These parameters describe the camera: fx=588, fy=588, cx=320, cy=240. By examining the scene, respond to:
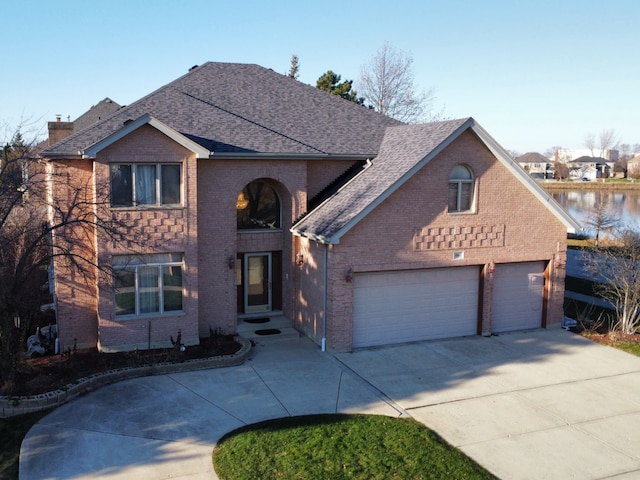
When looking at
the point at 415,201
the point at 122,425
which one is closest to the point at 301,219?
the point at 415,201

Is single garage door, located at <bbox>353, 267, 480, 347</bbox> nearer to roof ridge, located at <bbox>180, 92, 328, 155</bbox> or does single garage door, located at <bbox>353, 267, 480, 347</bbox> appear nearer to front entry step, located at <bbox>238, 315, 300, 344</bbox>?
front entry step, located at <bbox>238, 315, 300, 344</bbox>

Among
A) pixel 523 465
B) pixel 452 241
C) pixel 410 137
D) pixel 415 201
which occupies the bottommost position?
pixel 523 465

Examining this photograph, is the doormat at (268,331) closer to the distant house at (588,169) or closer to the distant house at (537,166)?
the distant house at (588,169)

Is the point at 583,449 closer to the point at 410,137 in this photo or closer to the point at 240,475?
the point at 240,475

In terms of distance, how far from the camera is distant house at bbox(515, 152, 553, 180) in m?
135

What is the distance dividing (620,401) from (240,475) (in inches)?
353

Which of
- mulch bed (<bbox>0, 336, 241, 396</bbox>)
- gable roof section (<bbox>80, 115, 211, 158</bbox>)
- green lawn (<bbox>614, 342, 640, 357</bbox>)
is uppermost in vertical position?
gable roof section (<bbox>80, 115, 211, 158</bbox>)

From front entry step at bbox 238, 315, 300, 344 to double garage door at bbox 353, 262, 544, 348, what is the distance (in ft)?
7.86

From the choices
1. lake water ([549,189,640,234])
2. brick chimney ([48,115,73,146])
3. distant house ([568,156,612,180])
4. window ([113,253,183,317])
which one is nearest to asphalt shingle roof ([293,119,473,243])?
window ([113,253,183,317])

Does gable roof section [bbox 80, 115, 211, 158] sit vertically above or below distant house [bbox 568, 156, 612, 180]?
below

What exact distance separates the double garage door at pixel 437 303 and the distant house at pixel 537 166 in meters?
121

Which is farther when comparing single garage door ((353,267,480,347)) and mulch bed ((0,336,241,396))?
single garage door ((353,267,480,347))

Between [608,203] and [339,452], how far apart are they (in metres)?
56.2

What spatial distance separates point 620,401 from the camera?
13.4 m
